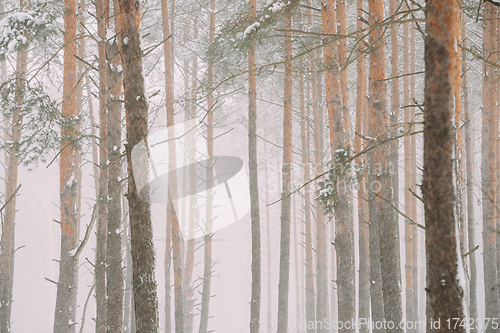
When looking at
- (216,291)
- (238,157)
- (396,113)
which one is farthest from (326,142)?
(216,291)

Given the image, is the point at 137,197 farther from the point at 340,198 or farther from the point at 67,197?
the point at 67,197

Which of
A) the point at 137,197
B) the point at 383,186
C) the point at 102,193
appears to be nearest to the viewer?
the point at 137,197

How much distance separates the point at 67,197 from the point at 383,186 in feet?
17.9

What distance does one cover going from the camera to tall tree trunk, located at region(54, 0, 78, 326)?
22.1ft

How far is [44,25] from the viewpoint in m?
6.79

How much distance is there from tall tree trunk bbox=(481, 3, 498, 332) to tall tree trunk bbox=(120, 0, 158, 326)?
295 inches

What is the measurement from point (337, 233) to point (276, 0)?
4067 millimetres

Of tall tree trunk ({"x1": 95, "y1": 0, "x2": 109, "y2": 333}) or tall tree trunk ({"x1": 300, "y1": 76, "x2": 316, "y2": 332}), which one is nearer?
tall tree trunk ({"x1": 95, "y1": 0, "x2": 109, "y2": 333})

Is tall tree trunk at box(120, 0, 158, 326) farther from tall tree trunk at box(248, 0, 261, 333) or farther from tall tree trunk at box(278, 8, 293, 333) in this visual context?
tall tree trunk at box(278, 8, 293, 333)

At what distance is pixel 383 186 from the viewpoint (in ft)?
18.1

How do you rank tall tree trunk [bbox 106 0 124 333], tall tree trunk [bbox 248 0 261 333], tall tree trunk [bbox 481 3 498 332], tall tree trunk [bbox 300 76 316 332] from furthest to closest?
tall tree trunk [bbox 300 76 316 332] < tall tree trunk [bbox 248 0 261 333] < tall tree trunk [bbox 481 3 498 332] < tall tree trunk [bbox 106 0 124 333]

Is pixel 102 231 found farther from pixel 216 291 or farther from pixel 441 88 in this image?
pixel 216 291

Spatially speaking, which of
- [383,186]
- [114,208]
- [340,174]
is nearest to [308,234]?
[383,186]

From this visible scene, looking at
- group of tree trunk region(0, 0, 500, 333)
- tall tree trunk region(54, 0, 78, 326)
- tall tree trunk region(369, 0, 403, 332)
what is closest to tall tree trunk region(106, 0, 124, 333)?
group of tree trunk region(0, 0, 500, 333)
